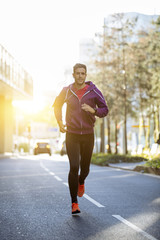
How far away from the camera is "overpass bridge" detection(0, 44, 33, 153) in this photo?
3769 cm

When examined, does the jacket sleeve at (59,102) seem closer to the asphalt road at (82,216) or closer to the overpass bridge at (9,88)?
the asphalt road at (82,216)

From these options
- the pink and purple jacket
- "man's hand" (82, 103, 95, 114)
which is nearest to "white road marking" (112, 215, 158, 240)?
the pink and purple jacket

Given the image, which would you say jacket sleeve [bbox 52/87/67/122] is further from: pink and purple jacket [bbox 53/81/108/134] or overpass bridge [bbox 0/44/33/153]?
overpass bridge [bbox 0/44/33/153]

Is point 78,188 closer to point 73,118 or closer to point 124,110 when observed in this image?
point 73,118

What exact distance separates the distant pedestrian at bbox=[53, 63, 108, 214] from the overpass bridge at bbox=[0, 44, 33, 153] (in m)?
28.8

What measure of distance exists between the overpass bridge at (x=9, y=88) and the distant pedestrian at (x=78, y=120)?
2882cm

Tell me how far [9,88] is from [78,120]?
112 ft

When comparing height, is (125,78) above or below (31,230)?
above

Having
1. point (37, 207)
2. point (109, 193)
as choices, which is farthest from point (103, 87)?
point (37, 207)

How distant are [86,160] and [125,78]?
74.9 ft

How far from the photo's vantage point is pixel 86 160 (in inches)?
241

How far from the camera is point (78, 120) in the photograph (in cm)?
589

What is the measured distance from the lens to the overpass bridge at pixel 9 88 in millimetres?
37688

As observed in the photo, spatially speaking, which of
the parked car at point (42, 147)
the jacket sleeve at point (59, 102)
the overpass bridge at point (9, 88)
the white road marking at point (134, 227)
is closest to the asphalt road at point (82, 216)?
the white road marking at point (134, 227)
